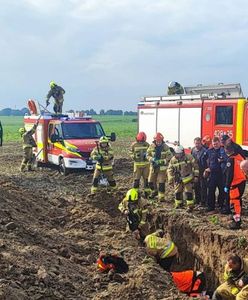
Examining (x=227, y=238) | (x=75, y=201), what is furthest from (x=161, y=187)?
(x=227, y=238)

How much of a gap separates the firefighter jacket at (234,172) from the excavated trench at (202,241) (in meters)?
0.97

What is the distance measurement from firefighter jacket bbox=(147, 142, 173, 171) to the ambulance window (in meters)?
4.52

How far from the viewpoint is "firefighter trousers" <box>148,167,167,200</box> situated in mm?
13164

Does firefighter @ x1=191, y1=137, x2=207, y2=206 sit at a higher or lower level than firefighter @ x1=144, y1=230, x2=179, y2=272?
higher

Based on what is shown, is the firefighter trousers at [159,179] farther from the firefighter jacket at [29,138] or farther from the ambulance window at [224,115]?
the firefighter jacket at [29,138]

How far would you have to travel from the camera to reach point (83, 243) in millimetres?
10219

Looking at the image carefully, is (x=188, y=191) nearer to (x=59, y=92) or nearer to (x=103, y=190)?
(x=103, y=190)

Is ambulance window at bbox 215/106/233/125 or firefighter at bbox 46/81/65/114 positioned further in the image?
firefighter at bbox 46/81/65/114

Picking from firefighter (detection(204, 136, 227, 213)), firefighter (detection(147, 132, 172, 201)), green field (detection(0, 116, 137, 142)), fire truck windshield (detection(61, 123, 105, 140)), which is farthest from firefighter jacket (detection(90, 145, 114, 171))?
green field (detection(0, 116, 137, 142))

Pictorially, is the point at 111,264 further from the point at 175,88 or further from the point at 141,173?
the point at 175,88

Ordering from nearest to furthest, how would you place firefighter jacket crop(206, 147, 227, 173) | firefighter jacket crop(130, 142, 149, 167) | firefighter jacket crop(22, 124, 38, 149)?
firefighter jacket crop(206, 147, 227, 173), firefighter jacket crop(130, 142, 149, 167), firefighter jacket crop(22, 124, 38, 149)

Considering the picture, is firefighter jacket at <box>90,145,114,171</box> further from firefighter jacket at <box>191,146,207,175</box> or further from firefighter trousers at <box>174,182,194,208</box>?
firefighter jacket at <box>191,146,207,175</box>

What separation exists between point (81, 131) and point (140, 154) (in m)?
4.82

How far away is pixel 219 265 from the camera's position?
32.1 ft
